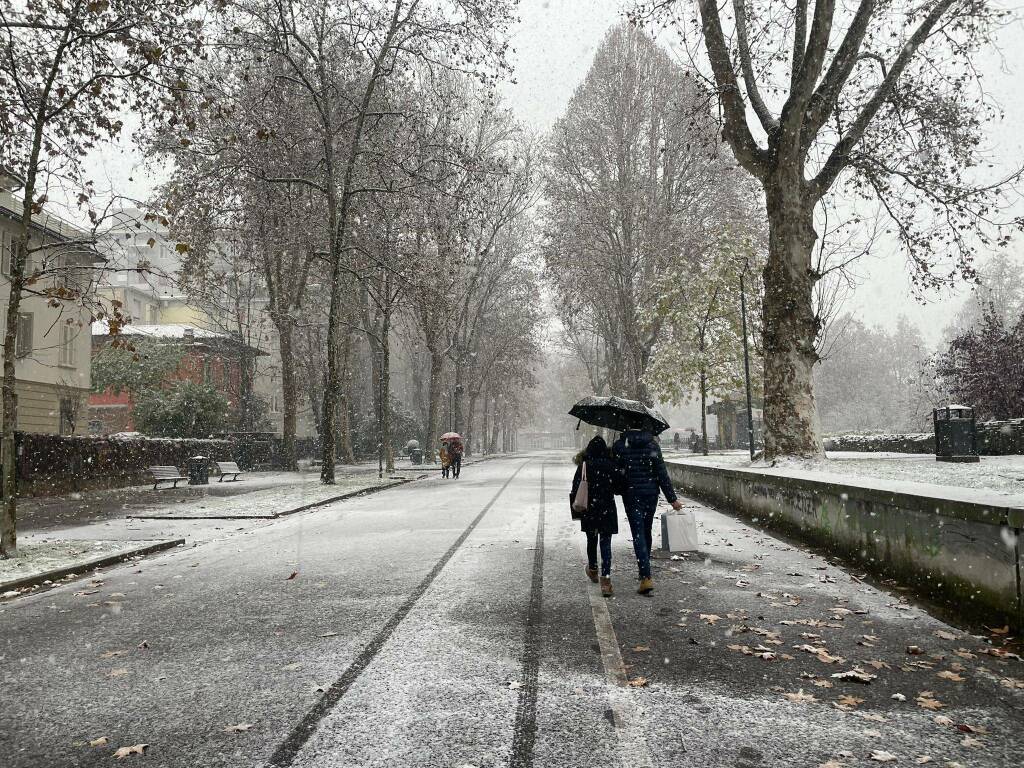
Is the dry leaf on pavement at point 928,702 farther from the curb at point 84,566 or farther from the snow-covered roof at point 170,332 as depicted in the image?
the snow-covered roof at point 170,332

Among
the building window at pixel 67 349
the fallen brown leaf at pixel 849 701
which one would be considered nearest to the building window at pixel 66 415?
the building window at pixel 67 349

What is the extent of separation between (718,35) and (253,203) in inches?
633

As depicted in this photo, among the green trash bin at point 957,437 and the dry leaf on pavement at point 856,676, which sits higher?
the green trash bin at point 957,437

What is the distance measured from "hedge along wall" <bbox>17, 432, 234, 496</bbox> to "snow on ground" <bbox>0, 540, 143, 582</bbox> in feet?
29.4

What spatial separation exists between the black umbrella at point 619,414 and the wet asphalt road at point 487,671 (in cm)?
166

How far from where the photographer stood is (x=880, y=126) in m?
19.2

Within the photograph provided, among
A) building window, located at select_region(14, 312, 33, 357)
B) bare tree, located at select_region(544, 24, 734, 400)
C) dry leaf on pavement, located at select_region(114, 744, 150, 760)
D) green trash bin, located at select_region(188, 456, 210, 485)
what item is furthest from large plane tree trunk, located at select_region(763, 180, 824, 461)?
building window, located at select_region(14, 312, 33, 357)

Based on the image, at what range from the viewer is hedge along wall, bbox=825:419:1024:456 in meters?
A: 19.9

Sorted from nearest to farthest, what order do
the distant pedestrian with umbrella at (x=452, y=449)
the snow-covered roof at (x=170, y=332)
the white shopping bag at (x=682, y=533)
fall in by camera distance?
the white shopping bag at (x=682, y=533) < the distant pedestrian with umbrella at (x=452, y=449) < the snow-covered roof at (x=170, y=332)

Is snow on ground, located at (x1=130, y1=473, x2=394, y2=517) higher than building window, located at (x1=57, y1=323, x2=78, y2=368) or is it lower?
lower

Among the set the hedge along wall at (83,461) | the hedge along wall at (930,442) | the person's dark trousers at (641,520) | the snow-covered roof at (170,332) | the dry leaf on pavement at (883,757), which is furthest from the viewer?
the snow-covered roof at (170,332)

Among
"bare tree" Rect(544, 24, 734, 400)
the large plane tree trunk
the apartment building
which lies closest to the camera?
the large plane tree trunk

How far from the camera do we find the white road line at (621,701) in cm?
349

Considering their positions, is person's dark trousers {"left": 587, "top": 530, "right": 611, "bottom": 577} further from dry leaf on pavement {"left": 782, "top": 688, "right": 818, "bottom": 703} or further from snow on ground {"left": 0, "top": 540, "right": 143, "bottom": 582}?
snow on ground {"left": 0, "top": 540, "right": 143, "bottom": 582}
